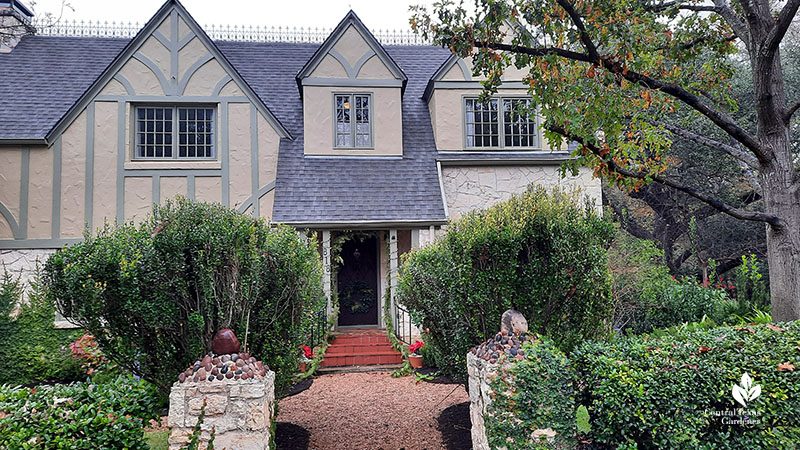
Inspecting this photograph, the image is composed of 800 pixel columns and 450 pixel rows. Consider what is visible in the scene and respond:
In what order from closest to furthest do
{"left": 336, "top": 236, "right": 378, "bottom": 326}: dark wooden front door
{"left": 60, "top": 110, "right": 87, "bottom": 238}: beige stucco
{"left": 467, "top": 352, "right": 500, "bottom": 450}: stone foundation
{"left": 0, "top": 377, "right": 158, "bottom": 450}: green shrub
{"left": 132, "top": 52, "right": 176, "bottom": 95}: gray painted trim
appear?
{"left": 0, "top": 377, "right": 158, "bottom": 450}: green shrub < {"left": 467, "top": 352, "right": 500, "bottom": 450}: stone foundation < {"left": 60, "top": 110, "right": 87, "bottom": 238}: beige stucco < {"left": 132, "top": 52, "right": 176, "bottom": 95}: gray painted trim < {"left": 336, "top": 236, "right": 378, "bottom": 326}: dark wooden front door

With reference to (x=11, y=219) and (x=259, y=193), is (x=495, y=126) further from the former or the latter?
(x=11, y=219)

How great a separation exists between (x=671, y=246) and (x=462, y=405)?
1230cm

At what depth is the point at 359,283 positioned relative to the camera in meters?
12.1

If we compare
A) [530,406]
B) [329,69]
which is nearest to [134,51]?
[329,69]

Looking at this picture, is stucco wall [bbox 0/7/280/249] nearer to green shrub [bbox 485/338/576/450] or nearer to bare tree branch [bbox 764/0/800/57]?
green shrub [bbox 485/338/576/450]

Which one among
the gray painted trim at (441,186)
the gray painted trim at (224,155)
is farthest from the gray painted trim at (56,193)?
the gray painted trim at (441,186)

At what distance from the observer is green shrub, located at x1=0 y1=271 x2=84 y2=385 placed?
8281 mm

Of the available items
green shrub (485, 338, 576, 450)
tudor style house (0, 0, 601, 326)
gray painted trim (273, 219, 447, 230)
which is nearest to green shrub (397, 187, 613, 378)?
green shrub (485, 338, 576, 450)

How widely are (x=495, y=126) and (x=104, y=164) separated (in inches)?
333

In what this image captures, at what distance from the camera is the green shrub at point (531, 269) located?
15.5ft

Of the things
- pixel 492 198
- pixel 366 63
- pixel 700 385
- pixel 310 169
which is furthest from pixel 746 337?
pixel 366 63

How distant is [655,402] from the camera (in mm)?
3891

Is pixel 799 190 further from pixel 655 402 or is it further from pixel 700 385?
pixel 655 402

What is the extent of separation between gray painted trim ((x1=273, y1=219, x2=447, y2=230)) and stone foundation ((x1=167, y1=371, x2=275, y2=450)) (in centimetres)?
606
